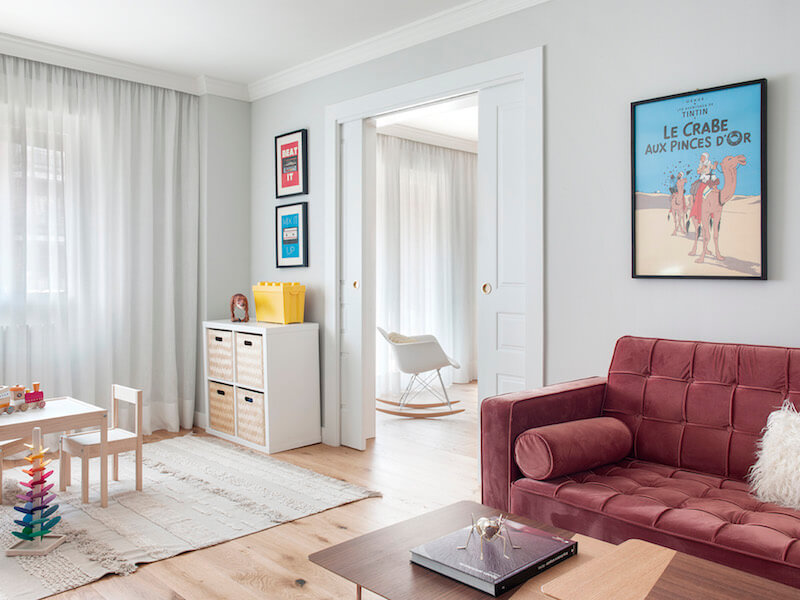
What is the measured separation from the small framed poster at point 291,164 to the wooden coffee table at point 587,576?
323 centimetres

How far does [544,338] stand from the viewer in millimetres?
3121

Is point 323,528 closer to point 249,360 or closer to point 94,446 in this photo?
point 94,446

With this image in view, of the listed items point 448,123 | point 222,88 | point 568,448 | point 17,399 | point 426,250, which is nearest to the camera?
point 568,448

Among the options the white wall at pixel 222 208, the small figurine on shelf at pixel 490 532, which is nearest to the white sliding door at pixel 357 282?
the white wall at pixel 222 208

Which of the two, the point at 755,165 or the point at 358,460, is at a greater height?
the point at 755,165

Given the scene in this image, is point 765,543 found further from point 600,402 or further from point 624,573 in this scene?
point 600,402

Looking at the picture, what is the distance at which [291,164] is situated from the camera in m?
4.59

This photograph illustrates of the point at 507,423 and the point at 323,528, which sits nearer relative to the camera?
the point at 507,423

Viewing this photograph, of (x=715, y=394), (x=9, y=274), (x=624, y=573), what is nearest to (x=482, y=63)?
(x=715, y=394)

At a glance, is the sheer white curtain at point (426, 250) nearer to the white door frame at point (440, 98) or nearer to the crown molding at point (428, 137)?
the crown molding at point (428, 137)

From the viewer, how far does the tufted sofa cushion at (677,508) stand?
166 cm

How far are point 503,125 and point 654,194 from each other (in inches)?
35.8

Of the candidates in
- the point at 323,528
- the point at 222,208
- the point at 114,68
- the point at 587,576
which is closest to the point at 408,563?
the point at 587,576

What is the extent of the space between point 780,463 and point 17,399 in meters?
3.13
